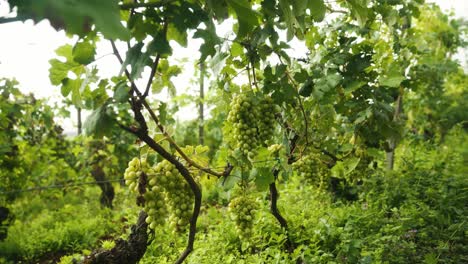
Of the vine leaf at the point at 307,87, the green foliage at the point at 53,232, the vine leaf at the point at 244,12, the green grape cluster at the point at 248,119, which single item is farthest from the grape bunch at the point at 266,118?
the green foliage at the point at 53,232

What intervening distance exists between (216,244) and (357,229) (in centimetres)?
118

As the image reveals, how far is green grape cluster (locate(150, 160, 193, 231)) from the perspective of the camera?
1.68 meters

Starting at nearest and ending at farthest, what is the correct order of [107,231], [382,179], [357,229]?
1. [357,229]
2. [382,179]
3. [107,231]

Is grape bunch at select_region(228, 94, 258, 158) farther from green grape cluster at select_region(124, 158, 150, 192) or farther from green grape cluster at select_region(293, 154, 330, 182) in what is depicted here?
green grape cluster at select_region(293, 154, 330, 182)

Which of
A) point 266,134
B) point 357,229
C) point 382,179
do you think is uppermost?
point 266,134

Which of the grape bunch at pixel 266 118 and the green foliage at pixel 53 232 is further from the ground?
the grape bunch at pixel 266 118

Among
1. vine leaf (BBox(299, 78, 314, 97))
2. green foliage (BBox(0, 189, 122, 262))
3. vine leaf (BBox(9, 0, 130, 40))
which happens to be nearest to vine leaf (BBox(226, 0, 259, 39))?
vine leaf (BBox(9, 0, 130, 40))

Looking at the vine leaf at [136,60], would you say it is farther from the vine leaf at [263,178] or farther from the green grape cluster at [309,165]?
the green grape cluster at [309,165]

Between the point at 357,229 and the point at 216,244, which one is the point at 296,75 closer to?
the point at 357,229

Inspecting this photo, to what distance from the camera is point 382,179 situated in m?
3.97

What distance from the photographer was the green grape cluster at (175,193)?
5.51 feet

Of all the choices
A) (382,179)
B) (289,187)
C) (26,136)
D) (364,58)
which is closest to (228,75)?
(364,58)

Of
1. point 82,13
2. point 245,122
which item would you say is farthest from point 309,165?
point 82,13

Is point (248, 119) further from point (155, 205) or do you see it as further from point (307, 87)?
point (155, 205)
